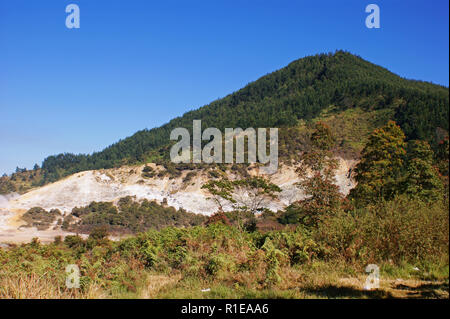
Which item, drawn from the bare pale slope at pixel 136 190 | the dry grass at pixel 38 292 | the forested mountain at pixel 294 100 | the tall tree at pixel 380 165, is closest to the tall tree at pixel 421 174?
the tall tree at pixel 380 165

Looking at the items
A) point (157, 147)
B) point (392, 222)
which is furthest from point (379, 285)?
point (157, 147)

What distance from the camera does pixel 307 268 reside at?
7.55 meters

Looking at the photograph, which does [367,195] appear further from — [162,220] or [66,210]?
[66,210]

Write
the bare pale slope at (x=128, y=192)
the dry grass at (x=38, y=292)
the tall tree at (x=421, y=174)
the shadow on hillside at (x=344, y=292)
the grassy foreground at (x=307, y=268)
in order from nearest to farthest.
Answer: the shadow on hillside at (x=344, y=292)
the grassy foreground at (x=307, y=268)
the dry grass at (x=38, y=292)
the tall tree at (x=421, y=174)
the bare pale slope at (x=128, y=192)

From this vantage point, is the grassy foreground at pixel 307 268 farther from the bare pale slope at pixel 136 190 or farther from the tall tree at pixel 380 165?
the bare pale slope at pixel 136 190

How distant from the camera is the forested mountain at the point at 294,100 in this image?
6838cm

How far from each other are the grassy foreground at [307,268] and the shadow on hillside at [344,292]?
0.05 feet

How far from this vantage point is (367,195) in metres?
20.1

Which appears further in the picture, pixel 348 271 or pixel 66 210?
pixel 66 210

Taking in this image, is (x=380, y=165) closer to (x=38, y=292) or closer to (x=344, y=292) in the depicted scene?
(x=344, y=292)

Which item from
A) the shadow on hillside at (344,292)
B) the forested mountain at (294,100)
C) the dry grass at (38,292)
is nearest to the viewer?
the shadow on hillside at (344,292)

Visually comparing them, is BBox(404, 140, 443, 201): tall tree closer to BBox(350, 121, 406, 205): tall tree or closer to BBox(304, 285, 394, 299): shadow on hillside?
BBox(350, 121, 406, 205): tall tree

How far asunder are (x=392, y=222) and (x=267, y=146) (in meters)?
55.4

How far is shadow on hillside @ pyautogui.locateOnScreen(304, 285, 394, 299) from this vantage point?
5.27 meters
